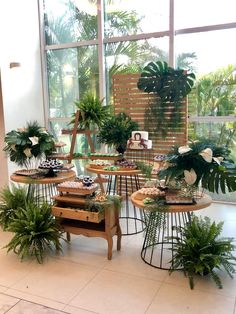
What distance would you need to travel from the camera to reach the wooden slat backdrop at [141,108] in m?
4.35

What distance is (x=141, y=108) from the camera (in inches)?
179

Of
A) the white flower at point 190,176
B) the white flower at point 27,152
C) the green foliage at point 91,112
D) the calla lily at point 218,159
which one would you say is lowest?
the white flower at point 190,176

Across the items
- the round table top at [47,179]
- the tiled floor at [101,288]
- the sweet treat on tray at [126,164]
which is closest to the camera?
the tiled floor at [101,288]

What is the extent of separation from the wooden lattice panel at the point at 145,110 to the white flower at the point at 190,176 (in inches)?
77.0

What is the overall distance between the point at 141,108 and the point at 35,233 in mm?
2511

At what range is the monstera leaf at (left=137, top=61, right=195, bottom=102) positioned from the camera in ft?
13.6

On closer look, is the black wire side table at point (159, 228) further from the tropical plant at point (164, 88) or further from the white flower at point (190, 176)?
the tropical plant at point (164, 88)

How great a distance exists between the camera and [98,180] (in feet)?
13.5

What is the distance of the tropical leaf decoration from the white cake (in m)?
1.01

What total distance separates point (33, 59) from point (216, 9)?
9.93ft

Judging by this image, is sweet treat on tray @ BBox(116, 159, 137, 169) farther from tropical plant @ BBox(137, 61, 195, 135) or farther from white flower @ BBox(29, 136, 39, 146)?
tropical plant @ BBox(137, 61, 195, 135)

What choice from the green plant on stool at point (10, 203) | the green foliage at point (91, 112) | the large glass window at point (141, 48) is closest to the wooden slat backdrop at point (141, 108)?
the large glass window at point (141, 48)

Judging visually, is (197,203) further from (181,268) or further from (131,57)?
(131,57)

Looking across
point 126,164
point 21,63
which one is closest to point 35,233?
point 126,164
